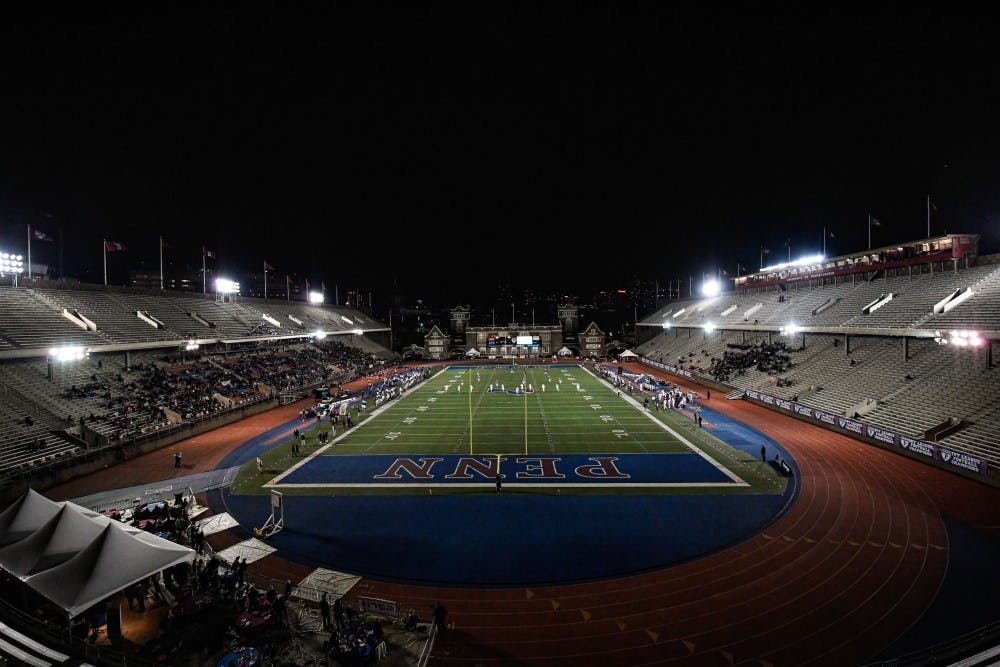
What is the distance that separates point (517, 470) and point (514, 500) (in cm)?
353

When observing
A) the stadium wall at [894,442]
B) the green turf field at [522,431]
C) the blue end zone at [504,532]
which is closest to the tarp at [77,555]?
the blue end zone at [504,532]

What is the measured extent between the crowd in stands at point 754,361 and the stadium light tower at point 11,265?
5988 cm

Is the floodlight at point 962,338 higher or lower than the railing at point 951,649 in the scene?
higher

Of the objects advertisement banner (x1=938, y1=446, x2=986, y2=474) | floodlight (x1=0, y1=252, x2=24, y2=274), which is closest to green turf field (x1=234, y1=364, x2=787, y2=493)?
advertisement banner (x1=938, y1=446, x2=986, y2=474)

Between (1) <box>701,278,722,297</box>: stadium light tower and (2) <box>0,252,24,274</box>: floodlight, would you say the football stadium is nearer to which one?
(2) <box>0,252,24,274</box>: floodlight

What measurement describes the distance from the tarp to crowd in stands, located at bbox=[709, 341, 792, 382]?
A: 145ft

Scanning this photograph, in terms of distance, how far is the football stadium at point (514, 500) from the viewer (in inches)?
395

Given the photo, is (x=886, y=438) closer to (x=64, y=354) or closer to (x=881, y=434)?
(x=881, y=434)

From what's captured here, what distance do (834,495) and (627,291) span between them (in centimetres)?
14083

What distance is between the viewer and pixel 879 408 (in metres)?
26.7

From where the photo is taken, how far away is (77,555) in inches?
409

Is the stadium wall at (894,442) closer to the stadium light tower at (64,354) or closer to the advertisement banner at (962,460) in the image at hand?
the advertisement banner at (962,460)

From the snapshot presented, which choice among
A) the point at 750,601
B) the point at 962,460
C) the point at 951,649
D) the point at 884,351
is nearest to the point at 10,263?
the point at 750,601

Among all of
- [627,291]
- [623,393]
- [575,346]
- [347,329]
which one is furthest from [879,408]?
[627,291]
